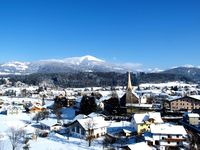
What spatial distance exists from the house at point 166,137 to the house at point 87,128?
733cm

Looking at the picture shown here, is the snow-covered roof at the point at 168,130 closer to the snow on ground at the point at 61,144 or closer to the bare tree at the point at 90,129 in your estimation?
the snow on ground at the point at 61,144

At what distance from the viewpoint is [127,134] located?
41781 millimetres

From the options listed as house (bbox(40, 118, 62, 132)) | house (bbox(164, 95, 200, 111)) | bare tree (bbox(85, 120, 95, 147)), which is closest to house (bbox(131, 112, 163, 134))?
bare tree (bbox(85, 120, 95, 147))

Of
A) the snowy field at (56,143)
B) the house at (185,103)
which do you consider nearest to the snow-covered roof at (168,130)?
the snowy field at (56,143)

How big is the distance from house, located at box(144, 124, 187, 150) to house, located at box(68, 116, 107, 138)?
24.0ft

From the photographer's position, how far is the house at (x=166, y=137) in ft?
121

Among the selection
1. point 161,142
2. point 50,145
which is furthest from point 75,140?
point 161,142

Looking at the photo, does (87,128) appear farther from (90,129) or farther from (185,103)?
(185,103)

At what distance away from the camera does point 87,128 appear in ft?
138

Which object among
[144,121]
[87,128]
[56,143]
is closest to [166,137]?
[144,121]

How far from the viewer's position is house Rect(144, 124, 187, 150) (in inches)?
1453

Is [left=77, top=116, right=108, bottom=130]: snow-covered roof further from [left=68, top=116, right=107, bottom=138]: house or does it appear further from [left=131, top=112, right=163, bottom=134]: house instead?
[left=131, top=112, right=163, bottom=134]: house

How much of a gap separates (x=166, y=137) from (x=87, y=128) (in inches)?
397

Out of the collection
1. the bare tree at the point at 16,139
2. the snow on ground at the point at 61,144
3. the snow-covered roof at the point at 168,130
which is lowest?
the snow on ground at the point at 61,144
